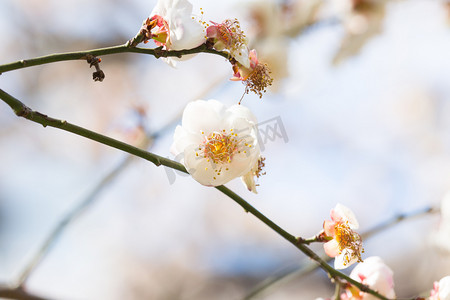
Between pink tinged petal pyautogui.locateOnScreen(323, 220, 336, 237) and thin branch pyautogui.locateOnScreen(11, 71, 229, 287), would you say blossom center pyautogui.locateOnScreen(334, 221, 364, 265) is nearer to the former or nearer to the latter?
pink tinged petal pyautogui.locateOnScreen(323, 220, 336, 237)

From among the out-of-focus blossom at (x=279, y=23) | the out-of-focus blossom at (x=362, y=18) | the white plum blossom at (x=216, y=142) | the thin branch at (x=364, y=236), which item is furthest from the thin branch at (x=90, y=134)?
the out-of-focus blossom at (x=362, y=18)

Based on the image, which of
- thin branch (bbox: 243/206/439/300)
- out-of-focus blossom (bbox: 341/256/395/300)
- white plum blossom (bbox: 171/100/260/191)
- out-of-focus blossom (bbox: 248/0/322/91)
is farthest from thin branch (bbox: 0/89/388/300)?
out-of-focus blossom (bbox: 248/0/322/91)

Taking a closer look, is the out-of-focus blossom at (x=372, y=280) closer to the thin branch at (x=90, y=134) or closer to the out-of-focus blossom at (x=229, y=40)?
the thin branch at (x=90, y=134)

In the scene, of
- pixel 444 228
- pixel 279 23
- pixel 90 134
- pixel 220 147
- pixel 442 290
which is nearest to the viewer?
pixel 90 134

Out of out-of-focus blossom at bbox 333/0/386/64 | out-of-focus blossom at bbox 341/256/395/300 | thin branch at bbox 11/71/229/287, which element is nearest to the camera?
out-of-focus blossom at bbox 341/256/395/300

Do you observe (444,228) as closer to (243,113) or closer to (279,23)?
(243,113)

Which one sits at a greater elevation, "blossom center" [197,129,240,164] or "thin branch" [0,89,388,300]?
Answer: "blossom center" [197,129,240,164]

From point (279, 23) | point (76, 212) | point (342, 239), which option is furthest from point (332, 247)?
point (279, 23)
